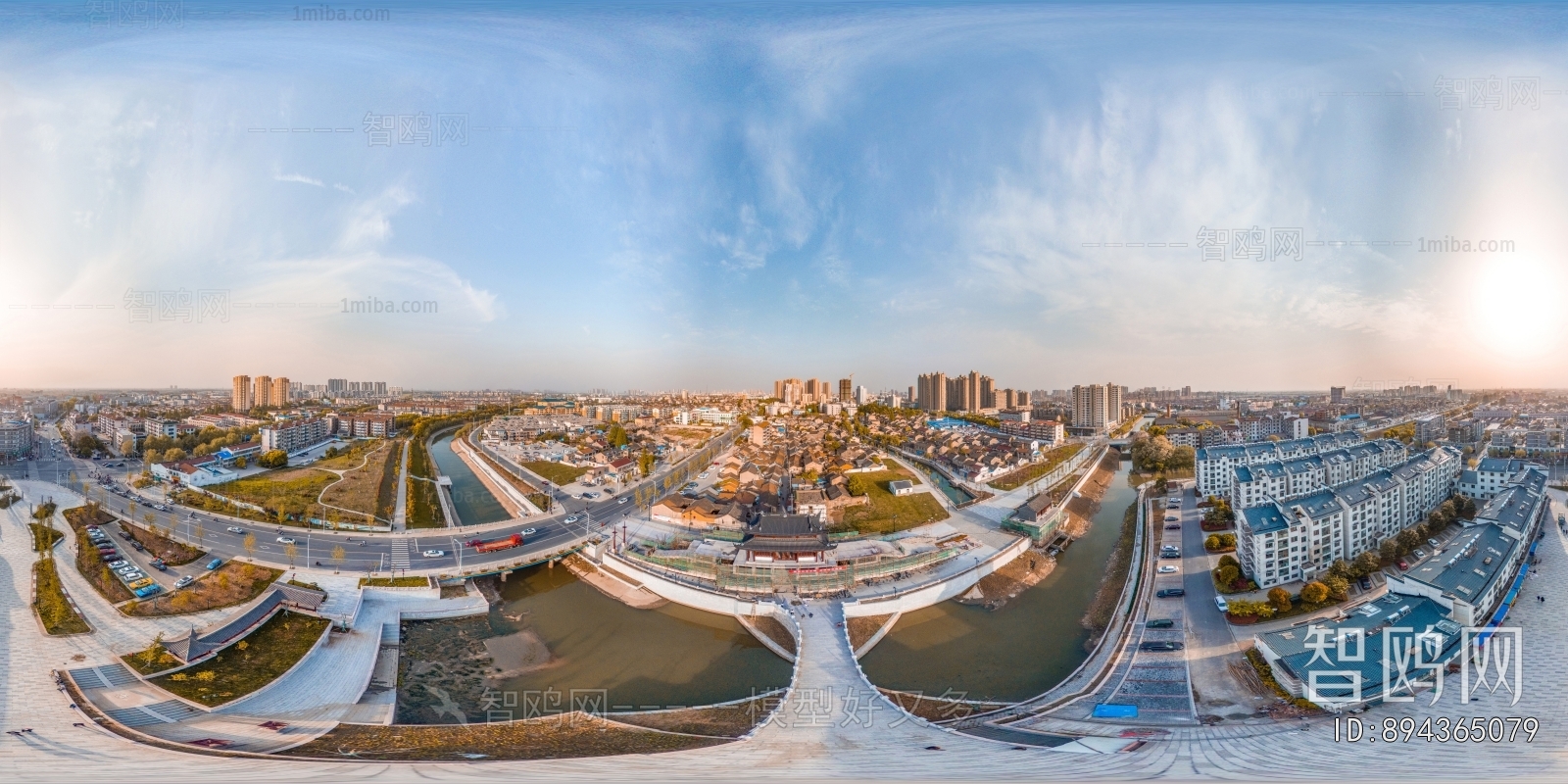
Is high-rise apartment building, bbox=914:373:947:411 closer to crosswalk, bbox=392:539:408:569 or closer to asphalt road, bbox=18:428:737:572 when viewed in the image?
asphalt road, bbox=18:428:737:572

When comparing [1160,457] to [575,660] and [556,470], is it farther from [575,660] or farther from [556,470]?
[556,470]

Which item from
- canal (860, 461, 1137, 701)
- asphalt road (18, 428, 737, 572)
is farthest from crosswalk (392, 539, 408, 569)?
canal (860, 461, 1137, 701)

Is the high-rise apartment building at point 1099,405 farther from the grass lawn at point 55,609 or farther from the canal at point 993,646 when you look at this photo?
the grass lawn at point 55,609

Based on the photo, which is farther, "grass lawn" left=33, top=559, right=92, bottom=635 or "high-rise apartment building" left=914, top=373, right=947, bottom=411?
"high-rise apartment building" left=914, top=373, right=947, bottom=411

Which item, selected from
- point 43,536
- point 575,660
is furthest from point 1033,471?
point 43,536

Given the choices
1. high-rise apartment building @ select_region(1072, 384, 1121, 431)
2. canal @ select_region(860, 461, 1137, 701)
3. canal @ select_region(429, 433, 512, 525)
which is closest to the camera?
canal @ select_region(860, 461, 1137, 701)

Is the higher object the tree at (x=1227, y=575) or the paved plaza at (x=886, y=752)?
the paved plaza at (x=886, y=752)

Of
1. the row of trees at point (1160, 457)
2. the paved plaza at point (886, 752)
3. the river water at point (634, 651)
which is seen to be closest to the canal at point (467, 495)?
the river water at point (634, 651)
